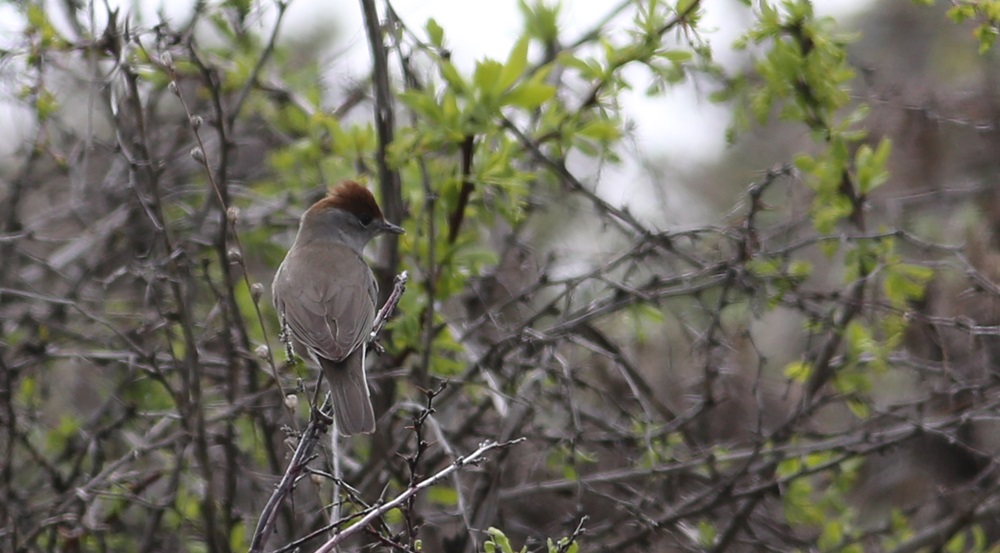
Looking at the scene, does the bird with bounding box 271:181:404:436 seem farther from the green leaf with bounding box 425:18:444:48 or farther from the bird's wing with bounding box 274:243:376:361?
the green leaf with bounding box 425:18:444:48

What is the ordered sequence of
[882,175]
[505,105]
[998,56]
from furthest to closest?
[998,56], [882,175], [505,105]

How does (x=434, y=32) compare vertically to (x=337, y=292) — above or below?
above

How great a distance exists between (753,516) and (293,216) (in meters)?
2.70

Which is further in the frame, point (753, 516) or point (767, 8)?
point (753, 516)

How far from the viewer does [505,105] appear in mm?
4281

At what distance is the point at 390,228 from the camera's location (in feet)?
15.0

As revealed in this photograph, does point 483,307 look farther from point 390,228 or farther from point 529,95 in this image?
point 529,95

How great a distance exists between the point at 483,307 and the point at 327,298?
76 cm

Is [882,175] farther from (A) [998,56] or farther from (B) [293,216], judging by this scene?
(A) [998,56]

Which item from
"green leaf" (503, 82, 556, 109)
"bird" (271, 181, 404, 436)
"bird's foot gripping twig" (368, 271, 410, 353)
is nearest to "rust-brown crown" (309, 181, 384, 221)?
"bird" (271, 181, 404, 436)

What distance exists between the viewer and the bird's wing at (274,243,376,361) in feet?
14.3

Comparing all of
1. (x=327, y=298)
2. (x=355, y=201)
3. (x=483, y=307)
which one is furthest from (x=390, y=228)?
(x=483, y=307)

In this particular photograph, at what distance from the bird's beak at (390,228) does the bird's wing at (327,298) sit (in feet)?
1.03

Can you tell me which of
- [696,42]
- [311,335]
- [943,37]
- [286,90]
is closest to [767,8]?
[696,42]
